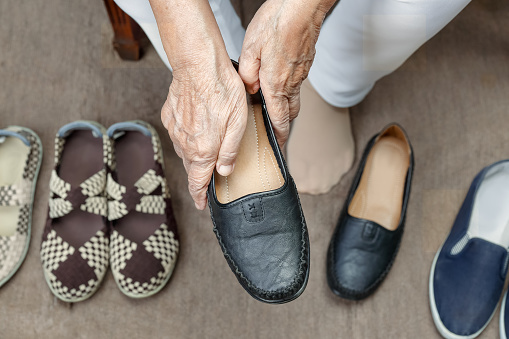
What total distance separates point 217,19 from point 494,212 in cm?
79

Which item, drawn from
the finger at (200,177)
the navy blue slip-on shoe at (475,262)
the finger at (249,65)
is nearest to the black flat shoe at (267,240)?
the finger at (200,177)

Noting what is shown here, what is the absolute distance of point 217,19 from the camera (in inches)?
32.6

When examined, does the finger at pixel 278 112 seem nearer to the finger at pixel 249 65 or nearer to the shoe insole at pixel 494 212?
the finger at pixel 249 65

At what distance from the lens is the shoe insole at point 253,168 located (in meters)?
0.78

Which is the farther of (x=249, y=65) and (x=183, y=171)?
(x=183, y=171)

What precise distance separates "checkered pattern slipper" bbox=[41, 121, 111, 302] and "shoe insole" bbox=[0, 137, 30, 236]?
9 cm

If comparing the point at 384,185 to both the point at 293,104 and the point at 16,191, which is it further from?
the point at 16,191

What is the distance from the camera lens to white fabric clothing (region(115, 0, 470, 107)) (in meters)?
0.73

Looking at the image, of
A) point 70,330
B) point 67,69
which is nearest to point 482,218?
point 70,330

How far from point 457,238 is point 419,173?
0.63 feet

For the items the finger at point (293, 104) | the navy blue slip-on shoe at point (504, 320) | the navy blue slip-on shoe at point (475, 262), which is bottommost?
the navy blue slip-on shoe at point (504, 320)

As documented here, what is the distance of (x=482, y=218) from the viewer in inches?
42.1

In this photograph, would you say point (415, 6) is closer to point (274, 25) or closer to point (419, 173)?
point (274, 25)

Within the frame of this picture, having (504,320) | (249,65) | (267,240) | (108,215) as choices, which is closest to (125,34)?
(108,215)
